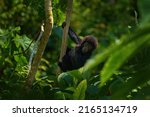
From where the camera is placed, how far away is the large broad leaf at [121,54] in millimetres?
742

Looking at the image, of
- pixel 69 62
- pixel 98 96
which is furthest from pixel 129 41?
pixel 69 62

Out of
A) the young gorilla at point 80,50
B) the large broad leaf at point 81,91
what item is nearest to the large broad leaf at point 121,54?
the large broad leaf at point 81,91

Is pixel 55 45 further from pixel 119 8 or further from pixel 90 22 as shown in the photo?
pixel 119 8

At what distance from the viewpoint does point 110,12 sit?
9.57 meters

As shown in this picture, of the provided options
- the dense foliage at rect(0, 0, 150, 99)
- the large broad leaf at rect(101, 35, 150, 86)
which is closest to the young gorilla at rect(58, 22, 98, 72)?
the dense foliage at rect(0, 0, 150, 99)

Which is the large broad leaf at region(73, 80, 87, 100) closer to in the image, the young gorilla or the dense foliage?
the dense foliage

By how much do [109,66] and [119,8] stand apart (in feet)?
29.6

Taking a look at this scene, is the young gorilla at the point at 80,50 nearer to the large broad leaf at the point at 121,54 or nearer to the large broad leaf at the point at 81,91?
the large broad leaf at the point at 81,91

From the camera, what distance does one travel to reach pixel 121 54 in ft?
2.45

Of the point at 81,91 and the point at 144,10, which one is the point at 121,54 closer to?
the point at 144,10

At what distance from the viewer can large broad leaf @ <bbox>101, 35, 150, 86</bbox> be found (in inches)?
29.2

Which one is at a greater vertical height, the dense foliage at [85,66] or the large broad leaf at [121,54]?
the large broad leaf at [121,54]

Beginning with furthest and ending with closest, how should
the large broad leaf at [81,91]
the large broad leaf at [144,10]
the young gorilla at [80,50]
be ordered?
the young gorilla at [80,50] → the large broad leaf at [81,91] → the large broad leaf at [144,10]

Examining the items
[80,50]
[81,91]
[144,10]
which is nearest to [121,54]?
[144,10]
